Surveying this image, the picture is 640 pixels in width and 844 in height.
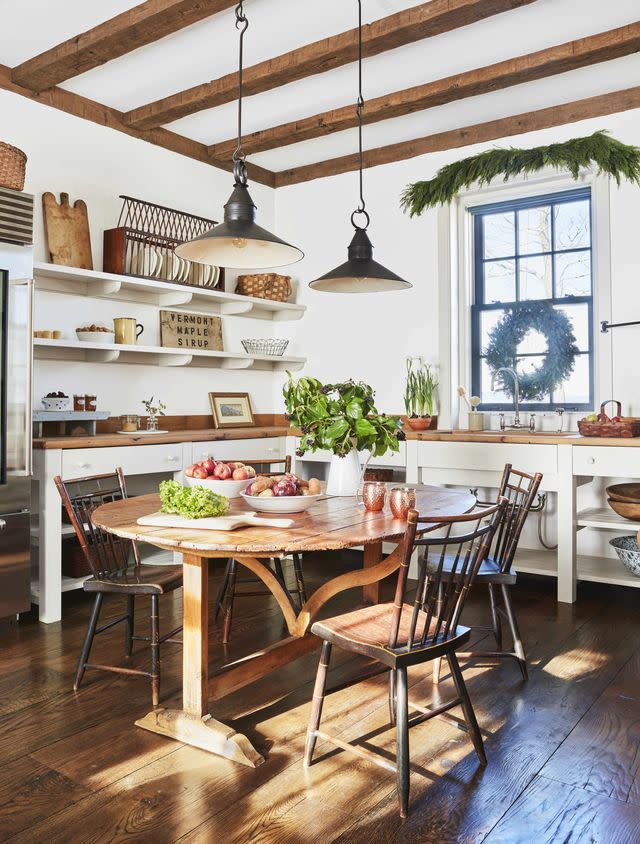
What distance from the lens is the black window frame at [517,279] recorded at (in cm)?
460

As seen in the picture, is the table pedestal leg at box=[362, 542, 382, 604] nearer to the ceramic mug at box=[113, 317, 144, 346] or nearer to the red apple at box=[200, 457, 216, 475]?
the red apple at box=[200, 457, 216, 475]

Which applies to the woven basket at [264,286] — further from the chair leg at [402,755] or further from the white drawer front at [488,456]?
the chair leg at [402,755]

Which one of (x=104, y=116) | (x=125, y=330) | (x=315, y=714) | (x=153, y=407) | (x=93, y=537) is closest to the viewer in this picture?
(x=315, y=714)

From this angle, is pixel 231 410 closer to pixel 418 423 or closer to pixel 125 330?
pixel 125 330

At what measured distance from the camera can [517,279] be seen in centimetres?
492

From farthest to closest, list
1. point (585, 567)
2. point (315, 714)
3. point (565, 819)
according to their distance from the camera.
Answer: point (585, 567)
point (315, 714)
point (565, 819)

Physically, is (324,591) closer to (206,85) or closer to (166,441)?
(166,441)

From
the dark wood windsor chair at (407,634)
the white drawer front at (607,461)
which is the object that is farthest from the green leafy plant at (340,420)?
the white drawer front at (607,461)

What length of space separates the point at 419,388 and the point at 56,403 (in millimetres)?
2434

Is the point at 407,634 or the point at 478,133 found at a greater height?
the point at 478,133

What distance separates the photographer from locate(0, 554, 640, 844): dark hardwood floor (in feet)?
6.06

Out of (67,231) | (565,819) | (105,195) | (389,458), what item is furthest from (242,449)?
(565,819)

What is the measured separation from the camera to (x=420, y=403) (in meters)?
4.99

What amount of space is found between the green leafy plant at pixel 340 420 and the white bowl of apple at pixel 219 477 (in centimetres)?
27
